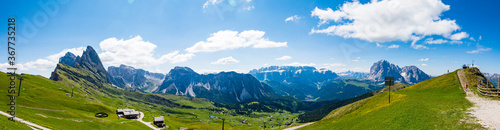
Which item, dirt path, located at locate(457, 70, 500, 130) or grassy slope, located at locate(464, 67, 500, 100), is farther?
grassy slope, located at locate(464, 67, 500, 100)

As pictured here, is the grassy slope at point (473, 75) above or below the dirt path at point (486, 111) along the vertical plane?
above

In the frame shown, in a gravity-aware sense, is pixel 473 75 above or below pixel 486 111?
above

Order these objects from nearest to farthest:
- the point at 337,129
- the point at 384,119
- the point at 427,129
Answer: the point at 427,129, the point at 384,119, the point at 337,129

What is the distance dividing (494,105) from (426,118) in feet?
56.8

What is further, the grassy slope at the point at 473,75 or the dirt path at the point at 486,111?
the grassy slope at the point at 473,75

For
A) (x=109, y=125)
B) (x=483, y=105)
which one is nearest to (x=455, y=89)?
(x=483, y=105)

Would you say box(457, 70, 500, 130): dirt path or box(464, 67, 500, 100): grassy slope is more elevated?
box(464, 67, 500, 100): grassy slope

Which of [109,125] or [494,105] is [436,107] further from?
[109,125]

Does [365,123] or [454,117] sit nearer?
[454,117]

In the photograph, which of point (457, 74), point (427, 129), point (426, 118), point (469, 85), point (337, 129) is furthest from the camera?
point (457, 74)

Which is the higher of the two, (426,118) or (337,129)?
(426,118)

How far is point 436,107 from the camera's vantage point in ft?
153

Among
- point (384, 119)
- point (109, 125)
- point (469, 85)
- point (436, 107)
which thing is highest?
point (469, 85)

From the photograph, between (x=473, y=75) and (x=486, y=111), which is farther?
(x=473, y=75)
